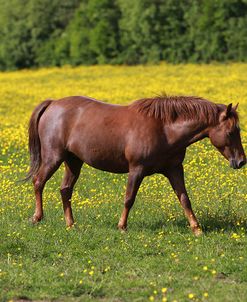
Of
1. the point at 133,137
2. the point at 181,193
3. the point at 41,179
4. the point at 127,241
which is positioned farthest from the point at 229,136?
the point at 41,179

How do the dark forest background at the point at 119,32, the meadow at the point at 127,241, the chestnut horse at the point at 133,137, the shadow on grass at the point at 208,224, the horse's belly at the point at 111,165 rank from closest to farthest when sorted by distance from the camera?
the meadow at the point at 127,241 < the chestnut horse at the point at 133,137 < the shadow on grass at the point at 208,224 < the horse's belly at the point at 111,165 < the dark forest background at the point at 119,32

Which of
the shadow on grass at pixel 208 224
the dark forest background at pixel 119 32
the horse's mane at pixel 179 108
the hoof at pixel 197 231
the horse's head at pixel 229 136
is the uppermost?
the horse's mane at pixel 179 108

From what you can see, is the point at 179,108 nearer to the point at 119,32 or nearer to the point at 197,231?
the point at 197,231

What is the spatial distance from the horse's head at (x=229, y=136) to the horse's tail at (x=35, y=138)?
108 inches

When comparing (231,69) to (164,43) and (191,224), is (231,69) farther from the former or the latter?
(191,224)

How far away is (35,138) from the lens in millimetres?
11859

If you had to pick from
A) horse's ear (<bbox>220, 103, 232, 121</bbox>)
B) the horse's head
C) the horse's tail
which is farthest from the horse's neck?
the horse's tail

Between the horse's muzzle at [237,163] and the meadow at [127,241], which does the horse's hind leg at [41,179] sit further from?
the horse's muzzle at [237,163]

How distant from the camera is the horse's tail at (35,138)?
38.7 feet

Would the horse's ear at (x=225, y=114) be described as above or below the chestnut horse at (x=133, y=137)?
above

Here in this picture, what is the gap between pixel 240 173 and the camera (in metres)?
14.3

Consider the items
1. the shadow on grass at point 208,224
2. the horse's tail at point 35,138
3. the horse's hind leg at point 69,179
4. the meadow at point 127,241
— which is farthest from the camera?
the horse's tail at point 35,138

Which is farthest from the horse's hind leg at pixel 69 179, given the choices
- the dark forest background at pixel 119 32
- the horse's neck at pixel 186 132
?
the dark forest background at pixel 119 32

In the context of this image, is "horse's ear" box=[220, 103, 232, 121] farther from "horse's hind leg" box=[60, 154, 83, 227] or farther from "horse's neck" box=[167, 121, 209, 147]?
"horse's hind leg" box=[60, 154, 83, 227]
